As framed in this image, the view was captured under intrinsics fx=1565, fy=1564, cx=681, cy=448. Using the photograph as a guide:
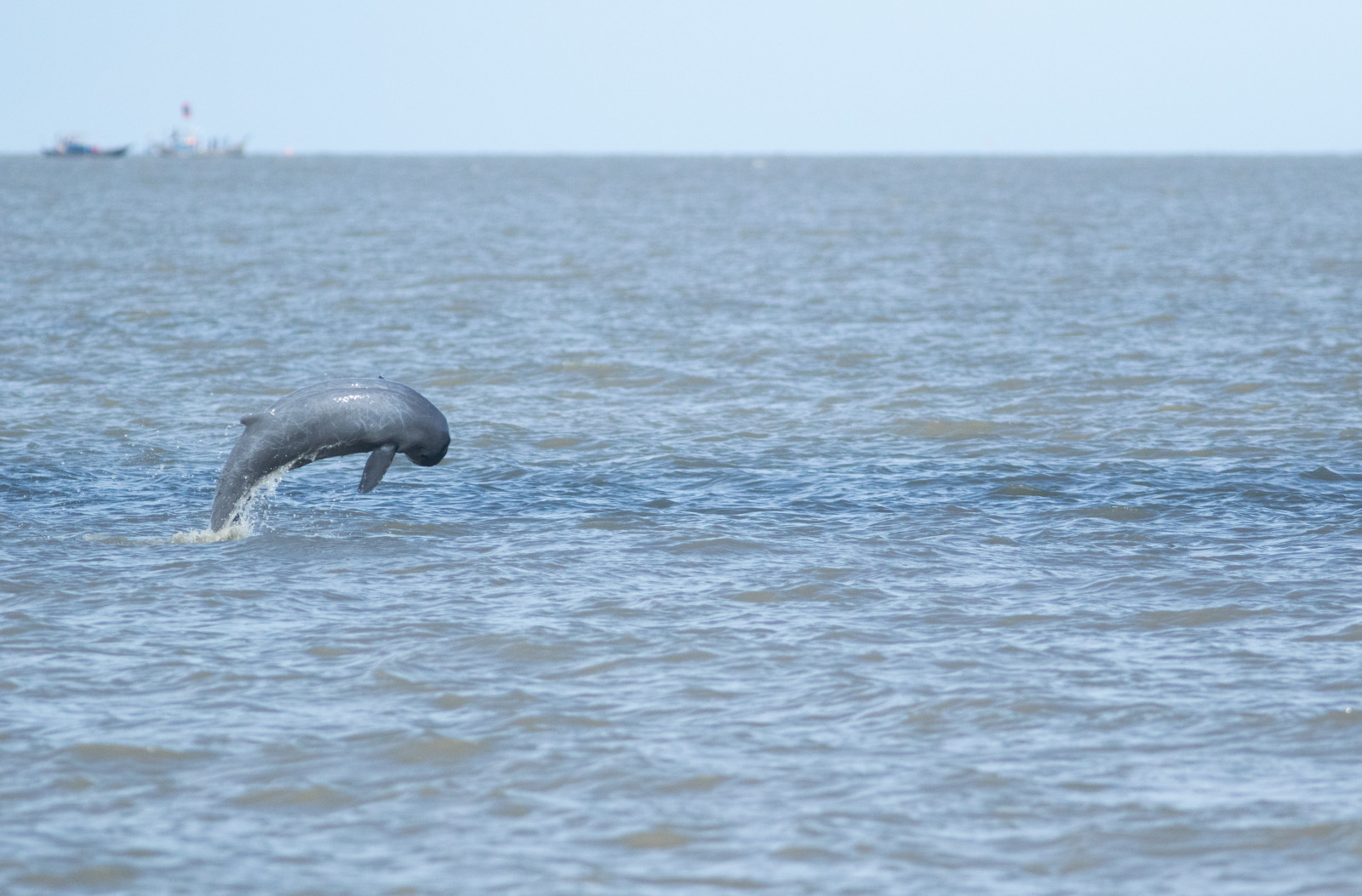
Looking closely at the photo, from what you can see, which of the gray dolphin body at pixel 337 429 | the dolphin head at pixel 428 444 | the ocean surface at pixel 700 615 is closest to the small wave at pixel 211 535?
the ocean surface at pixel 700 615

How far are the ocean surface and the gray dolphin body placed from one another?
3.56 ft

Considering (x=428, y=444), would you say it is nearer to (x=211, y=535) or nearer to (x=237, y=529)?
(x=237, y=529)

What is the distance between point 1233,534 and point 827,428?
814 cm

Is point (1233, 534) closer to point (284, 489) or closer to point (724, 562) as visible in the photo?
point (724, 562)

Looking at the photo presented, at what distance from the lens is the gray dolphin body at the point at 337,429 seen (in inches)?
639

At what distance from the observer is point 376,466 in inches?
643

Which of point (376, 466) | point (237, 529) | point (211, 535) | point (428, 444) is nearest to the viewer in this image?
point (376, 466)

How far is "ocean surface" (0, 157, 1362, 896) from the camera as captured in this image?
10.1 m

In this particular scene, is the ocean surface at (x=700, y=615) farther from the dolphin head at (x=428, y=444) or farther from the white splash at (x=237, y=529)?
the dolphin head at (x=428, y=444)

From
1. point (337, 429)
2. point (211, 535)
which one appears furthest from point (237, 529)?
point (337, 429)

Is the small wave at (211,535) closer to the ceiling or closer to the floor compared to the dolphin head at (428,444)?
closer to the floor

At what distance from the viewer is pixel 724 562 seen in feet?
54.5

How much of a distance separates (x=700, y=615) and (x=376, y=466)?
397 centimetres

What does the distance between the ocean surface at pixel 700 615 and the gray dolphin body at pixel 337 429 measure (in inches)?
42.8
